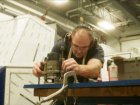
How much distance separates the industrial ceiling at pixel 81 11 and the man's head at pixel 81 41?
2428 mm

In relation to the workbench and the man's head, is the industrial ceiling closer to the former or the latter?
the man's head

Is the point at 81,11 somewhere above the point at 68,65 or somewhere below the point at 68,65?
above

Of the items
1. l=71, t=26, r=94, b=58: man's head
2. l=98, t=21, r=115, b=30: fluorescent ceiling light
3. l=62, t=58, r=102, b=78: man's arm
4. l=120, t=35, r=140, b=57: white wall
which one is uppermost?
l=98, t=21, r=115, b=30: fluorescent ceiling light

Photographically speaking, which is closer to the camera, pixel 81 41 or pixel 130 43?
pixel 81 41

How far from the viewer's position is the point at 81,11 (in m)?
5.40

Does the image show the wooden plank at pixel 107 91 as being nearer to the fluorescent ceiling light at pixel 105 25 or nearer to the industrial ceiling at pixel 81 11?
the industrial ceiling at pixel 81 11

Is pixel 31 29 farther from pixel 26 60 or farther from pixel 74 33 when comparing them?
pixel 74 33

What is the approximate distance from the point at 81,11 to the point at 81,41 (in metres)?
3.82

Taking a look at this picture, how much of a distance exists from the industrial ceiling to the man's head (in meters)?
2.43

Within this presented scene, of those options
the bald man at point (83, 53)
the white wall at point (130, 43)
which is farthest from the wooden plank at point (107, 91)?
the white wall at point (130, 43)

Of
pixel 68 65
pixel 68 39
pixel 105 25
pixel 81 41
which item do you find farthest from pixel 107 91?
pixel 105 25

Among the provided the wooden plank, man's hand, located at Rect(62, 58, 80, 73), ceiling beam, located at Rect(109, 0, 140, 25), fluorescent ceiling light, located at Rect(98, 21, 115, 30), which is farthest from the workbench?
fluorescent ceiling light, located at Rect(98, 21, 115, 30)

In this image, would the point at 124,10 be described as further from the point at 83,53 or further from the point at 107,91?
the point at 107,91

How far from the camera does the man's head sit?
5.49 feet
